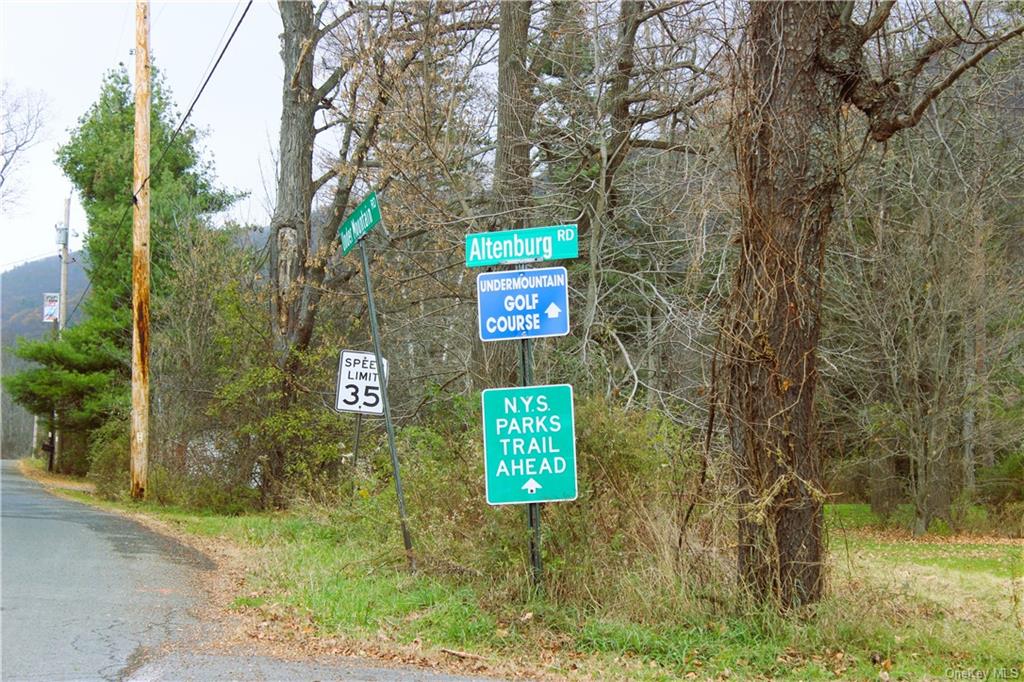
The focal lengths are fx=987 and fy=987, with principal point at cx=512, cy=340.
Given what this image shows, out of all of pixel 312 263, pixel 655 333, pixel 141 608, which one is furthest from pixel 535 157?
pixel 141 608

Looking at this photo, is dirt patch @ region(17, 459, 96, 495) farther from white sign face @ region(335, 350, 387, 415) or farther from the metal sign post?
the metal sign post

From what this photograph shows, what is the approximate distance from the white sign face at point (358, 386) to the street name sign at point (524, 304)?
514 cm

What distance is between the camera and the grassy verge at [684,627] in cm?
645

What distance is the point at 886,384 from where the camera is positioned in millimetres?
23469

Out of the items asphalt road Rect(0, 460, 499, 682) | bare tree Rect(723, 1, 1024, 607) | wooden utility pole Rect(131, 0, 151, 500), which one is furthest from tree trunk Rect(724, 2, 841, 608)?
wooden utility pole Rect(131, 0, 151, 500)

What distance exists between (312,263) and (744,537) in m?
14.0

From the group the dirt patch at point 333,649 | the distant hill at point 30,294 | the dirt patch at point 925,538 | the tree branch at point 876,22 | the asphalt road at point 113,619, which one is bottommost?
the dirt patch at point 925,538

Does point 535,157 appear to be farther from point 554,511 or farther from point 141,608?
point 141,608

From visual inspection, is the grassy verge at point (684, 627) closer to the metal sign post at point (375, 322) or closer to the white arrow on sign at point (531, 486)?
the metal sign post at point (375, 322)

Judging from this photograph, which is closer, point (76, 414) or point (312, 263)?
point (312, 263)

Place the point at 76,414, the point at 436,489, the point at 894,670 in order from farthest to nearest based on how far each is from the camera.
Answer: the point at 76,414 < the point at 436,489 < the point at 894,670

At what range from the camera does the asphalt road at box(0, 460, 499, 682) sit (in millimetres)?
6141

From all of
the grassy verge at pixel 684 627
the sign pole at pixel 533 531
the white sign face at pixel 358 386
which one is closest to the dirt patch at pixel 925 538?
the white sign face at pixel 358 386

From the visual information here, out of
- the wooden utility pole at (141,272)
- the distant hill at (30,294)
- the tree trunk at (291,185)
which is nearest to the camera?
the wooden utility pole at (141,272)
